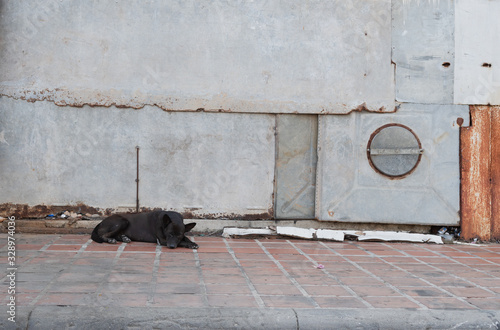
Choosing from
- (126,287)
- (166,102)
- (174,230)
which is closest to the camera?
(126,287)

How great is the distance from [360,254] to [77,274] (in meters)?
3.43

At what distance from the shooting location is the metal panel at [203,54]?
693cm

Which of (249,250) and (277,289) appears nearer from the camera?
(277,289)

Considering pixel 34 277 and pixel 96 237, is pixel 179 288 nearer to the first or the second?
pixel 34 277

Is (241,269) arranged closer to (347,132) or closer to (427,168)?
(347,132)

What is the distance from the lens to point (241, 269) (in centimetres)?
509

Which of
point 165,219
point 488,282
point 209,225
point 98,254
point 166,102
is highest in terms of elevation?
point 166,102

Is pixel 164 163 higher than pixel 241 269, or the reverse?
pixel 164 163

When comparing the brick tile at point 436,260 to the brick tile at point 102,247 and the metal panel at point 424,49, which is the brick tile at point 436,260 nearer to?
the metal panel at point 424,49

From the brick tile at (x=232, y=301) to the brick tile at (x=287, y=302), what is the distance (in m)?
0.12

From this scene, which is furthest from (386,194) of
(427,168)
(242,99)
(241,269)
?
(241,269)

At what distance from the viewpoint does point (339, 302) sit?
156 inches

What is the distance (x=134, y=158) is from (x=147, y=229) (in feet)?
4.02

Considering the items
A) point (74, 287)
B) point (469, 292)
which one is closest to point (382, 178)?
point (469, 292)
